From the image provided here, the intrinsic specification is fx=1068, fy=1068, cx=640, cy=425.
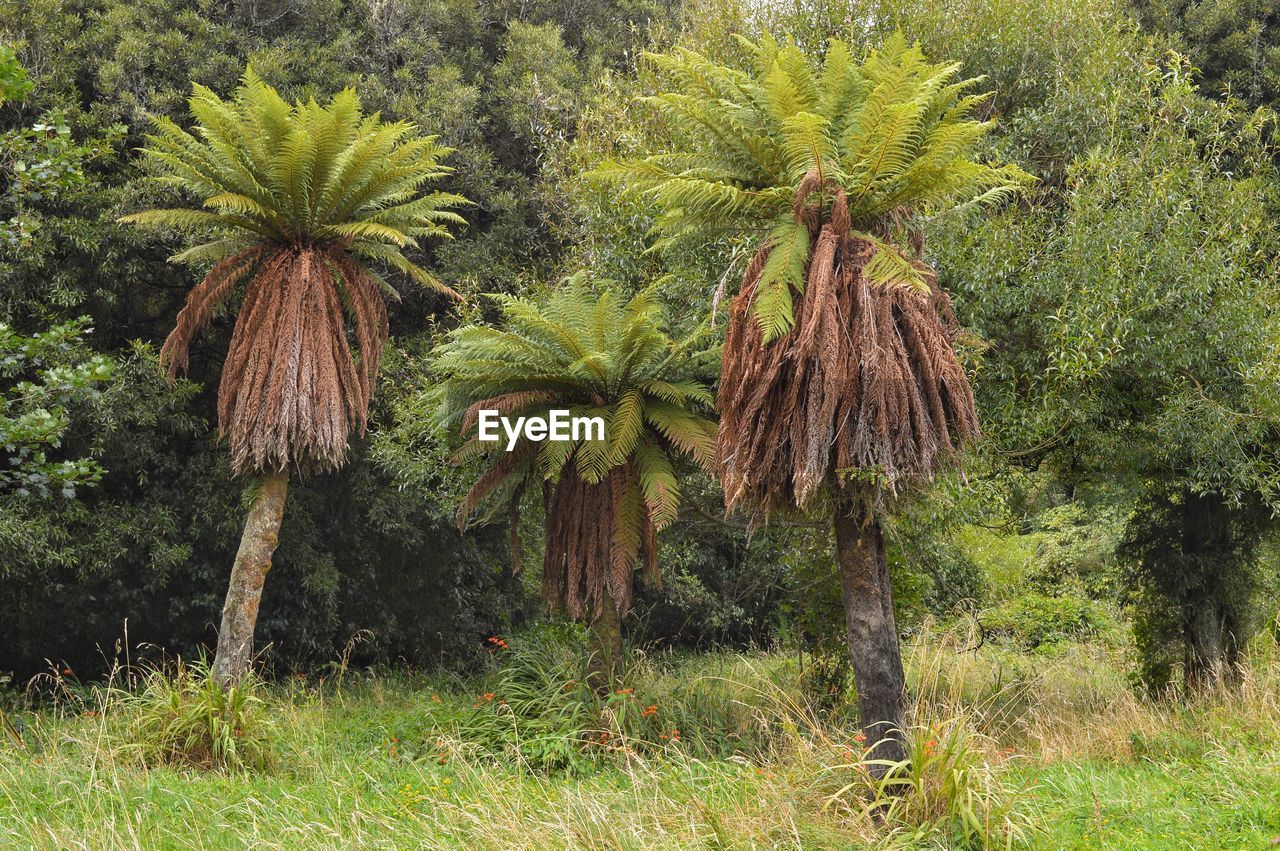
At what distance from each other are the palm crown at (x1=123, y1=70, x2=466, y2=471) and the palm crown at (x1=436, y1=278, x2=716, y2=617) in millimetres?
1273

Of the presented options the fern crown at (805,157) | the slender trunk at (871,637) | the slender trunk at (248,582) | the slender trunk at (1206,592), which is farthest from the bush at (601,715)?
the slender trunk at (1206,592)

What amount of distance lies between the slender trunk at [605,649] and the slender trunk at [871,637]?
354cm

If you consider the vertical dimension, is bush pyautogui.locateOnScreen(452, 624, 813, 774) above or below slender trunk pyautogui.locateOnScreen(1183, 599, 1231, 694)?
below

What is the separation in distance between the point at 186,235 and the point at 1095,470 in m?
11.5

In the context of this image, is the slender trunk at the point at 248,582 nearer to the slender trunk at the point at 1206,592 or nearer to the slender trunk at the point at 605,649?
the slender trunk at the point at 605,649

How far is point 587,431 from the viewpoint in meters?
10.2

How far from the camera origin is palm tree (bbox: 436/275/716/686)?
9906 mm

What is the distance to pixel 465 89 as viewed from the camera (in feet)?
52.2

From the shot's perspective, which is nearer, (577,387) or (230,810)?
(230,810)

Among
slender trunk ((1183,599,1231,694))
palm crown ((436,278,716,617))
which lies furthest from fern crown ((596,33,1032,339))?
slender trunk ((1183,599,1231,694))

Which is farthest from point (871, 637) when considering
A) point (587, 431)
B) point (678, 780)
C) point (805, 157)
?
point (587, 431)

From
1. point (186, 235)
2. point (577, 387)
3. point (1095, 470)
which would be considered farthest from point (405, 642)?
point (1095, 470)

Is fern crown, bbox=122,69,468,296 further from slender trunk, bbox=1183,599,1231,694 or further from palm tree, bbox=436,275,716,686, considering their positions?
slender trunk, bbox=1183,599,1231,694

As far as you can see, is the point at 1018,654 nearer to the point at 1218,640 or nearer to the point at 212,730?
the point at 1218,640
